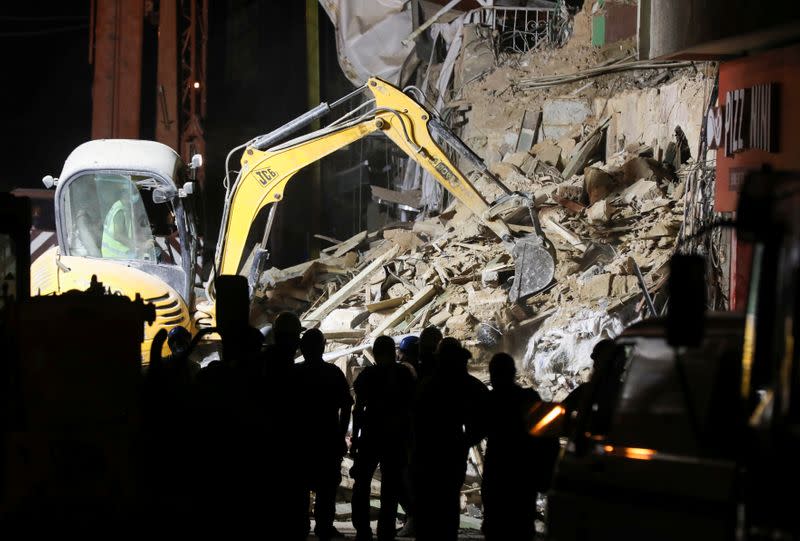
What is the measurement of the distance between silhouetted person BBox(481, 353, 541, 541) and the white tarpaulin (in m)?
18.7

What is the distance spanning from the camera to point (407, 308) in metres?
15.9

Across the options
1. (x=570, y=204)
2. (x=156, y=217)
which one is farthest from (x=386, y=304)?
(x=156, y=217)

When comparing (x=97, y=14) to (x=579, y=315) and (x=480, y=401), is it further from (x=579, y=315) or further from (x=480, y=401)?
(x=480, y=401)

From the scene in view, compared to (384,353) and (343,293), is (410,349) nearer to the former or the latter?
(384,353)

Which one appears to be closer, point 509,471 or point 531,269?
point 509,471

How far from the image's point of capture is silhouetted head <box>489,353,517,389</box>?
6629 mm

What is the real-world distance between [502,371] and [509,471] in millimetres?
611

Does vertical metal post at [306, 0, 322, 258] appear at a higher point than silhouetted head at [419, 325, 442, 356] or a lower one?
higher

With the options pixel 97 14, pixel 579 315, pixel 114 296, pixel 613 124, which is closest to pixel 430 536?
pixel 114 296

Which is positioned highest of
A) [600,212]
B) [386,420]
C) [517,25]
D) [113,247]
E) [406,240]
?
[517,25]

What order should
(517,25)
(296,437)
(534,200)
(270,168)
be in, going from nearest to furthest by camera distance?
(296,437)
(270,168)
(534,200)
(517,25)

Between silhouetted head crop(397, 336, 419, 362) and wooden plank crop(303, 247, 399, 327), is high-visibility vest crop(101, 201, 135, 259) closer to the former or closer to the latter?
wooden plank crop(303, 247, 399, 327)

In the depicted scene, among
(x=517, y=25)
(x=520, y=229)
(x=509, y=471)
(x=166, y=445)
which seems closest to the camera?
(x=509, y=471)

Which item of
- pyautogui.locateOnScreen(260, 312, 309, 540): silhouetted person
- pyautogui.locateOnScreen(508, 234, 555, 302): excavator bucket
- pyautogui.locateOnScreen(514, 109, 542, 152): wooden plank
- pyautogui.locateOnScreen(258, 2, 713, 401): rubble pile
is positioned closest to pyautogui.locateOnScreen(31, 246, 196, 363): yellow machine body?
pyautogui.locateOnScreen(258, 2, 713, 401): rubble pile
